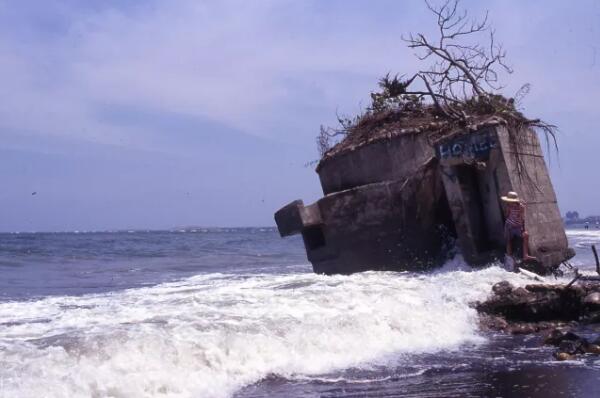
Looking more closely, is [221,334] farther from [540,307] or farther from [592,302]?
[592,302]

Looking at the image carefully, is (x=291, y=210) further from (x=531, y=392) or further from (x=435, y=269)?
(x=531, y=392)

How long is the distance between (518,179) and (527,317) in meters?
3.18

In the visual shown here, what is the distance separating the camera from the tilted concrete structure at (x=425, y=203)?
1021 cm

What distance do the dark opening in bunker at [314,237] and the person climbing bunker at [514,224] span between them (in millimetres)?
3563

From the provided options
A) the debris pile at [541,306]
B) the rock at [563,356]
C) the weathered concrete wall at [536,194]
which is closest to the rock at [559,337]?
the rock at [563,356]

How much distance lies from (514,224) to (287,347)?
485cm

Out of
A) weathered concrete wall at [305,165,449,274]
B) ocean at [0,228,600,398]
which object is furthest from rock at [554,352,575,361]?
weathered concrete wall at [305,165,449,274]

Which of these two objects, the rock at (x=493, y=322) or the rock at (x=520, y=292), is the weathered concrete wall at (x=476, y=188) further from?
the rock at (x=493, y=322)

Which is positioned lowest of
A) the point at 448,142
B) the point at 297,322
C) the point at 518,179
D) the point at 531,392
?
the point at 531,392

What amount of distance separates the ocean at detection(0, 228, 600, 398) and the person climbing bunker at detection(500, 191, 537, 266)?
634 millimetres

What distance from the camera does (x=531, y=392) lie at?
16.0 feet

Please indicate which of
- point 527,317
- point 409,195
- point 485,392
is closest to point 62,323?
point 485,392

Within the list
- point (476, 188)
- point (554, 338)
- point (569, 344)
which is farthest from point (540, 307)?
point (476, 188)

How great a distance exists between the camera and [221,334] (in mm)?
6035
